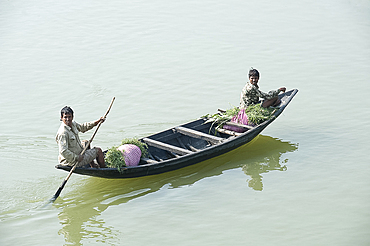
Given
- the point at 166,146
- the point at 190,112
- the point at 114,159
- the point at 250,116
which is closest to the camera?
the point at 114,159

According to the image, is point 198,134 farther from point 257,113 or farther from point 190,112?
point 190,112

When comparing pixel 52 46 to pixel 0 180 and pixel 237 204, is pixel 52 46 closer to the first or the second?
pixel 0 180

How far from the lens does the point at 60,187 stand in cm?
682

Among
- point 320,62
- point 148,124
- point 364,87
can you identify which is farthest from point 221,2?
point 148,124

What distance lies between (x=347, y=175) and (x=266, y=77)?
15.9 feet

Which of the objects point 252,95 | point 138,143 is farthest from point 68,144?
point 252,95

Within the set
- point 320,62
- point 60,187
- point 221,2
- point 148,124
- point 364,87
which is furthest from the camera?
point 221,2

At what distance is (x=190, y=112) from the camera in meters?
10.2

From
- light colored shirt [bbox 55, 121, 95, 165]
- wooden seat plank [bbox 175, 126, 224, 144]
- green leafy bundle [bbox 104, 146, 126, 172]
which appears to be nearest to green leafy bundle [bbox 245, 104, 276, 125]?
wooden seat plank [bbox 175, 126, 224, 144]

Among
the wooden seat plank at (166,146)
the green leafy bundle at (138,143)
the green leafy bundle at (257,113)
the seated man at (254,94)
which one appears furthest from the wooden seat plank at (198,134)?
the seated man at (254,94)

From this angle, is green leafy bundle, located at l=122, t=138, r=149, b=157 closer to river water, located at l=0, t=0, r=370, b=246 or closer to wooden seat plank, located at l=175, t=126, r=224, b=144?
river water, located at l=0, t=0, r=370, b=246

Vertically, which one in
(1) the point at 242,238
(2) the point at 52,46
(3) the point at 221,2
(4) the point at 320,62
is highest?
(3) the point at 221,2

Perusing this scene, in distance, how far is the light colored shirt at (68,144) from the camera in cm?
668

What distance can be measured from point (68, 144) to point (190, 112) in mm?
3884
